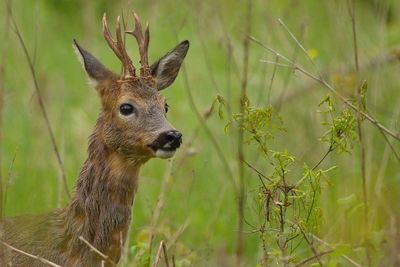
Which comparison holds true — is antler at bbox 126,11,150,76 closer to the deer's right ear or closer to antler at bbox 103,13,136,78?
antler at bbox 103,13,136,78

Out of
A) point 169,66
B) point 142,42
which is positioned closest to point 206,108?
point 169,66

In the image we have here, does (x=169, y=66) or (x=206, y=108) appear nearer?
(x=169, y=66)

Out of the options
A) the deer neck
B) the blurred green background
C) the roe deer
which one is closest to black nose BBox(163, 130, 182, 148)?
the roe deer

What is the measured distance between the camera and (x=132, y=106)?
20.0 feet

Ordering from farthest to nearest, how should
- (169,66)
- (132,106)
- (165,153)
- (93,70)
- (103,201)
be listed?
1. (169,66)
2. (93,70)
3. (132,106)
4. (103,201)
5. (165,153)

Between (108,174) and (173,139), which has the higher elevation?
(173,139)

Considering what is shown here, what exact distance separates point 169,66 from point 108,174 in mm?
895

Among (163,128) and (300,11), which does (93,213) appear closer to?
(163,128)

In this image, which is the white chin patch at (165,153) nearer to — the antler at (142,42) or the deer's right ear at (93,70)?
the antler at (142,42)

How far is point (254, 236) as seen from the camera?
861cm

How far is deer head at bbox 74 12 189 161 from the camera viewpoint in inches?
231

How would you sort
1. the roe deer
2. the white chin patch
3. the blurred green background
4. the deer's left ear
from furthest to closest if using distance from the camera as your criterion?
the blurred green background → the deer's left ear → the roe deer → the white chin patch

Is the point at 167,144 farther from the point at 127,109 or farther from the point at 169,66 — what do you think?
the point at 169,66

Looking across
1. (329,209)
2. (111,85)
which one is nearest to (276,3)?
(329,209)
